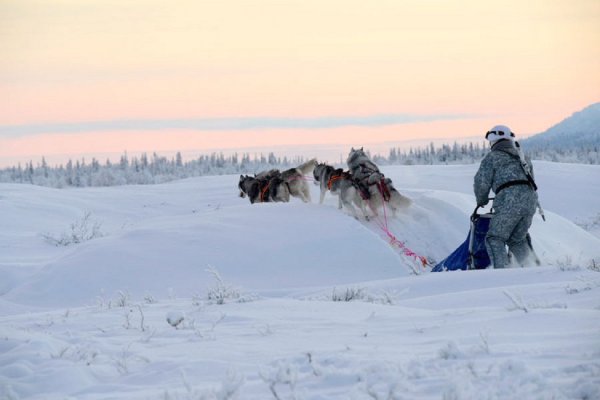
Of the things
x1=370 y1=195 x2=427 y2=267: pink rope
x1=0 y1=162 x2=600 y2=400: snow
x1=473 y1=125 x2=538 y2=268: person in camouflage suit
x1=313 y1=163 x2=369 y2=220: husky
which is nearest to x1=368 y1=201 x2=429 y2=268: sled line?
x1=370 y1=195 x2=427 y2=267: pink rope

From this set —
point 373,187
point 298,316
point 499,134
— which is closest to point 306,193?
point 373,187

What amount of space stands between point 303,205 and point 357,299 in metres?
6.71

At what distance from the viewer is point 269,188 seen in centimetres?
1645

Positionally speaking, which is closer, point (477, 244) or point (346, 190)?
point (477, 244)

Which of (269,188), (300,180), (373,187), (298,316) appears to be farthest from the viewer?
(269,188)

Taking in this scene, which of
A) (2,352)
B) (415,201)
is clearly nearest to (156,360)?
(2,352)

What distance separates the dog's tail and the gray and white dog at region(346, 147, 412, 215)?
1.82 meters

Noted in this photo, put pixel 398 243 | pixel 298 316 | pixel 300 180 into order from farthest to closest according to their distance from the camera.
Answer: pixel 300 180 < pixel 398 243 < pixel 298 316

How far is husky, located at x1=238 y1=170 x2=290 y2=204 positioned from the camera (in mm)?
16281

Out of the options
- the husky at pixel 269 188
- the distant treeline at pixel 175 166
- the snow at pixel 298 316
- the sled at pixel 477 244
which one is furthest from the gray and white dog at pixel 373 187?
the distant treeline at pixel 175 166

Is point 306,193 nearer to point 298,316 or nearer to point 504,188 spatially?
point 504,188

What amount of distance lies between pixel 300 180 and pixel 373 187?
265cm

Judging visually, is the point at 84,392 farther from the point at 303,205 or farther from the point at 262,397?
the point at 303,205

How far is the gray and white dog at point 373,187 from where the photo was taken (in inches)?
Answer: 541
